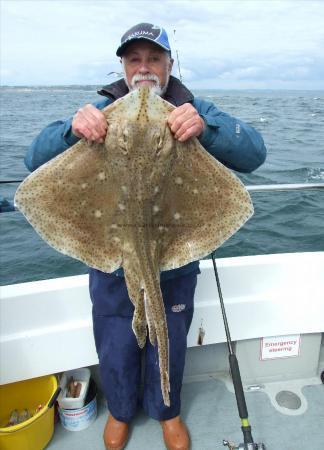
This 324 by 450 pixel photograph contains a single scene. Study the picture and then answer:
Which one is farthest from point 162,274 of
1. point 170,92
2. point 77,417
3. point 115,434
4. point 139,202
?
point 77,417

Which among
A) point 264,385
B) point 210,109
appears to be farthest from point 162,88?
point 264,385

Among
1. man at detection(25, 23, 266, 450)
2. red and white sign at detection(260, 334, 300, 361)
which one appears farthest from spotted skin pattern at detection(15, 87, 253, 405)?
red and white sign at detection(260, 334, 300, 361)

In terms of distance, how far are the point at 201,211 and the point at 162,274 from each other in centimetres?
73

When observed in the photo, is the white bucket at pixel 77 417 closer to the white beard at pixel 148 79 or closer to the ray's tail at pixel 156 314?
the ray's tail at pixel 156 314

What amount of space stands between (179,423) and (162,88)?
8.73 feet

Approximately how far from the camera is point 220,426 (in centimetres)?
358

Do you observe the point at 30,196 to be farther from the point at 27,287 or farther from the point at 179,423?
the point at 179,423

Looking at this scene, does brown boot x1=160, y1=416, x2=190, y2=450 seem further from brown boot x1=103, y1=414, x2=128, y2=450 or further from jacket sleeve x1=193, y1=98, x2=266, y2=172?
jacket sleeve x1=193, y1=98, x2=266, y2=172

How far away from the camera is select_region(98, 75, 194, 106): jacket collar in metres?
2.64

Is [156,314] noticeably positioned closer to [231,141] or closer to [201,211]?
[201,211]

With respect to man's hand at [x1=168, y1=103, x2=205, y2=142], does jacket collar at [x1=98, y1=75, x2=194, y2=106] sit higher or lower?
higher

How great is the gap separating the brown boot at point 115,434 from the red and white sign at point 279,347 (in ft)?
4.94

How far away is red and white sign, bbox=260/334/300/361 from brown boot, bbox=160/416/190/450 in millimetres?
1112

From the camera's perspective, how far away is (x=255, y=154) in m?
2.64
